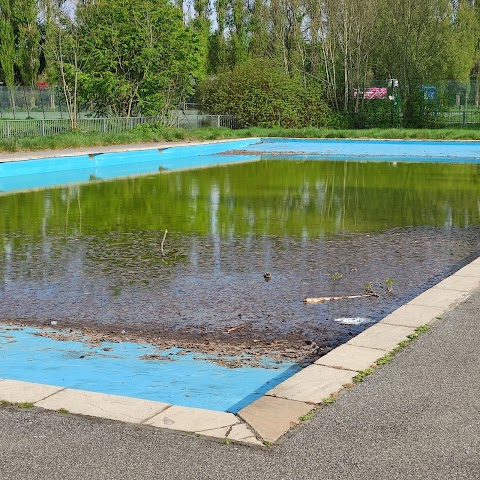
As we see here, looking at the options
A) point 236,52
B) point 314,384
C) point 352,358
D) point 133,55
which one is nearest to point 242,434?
point 314,384

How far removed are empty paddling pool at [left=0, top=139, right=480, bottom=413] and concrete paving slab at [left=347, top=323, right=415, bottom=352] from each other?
431mm

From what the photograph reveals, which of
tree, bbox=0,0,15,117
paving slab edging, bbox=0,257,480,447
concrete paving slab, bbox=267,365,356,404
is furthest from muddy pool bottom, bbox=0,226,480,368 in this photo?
tree, bbox=0,0,15,117

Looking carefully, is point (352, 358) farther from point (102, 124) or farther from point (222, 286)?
point (102, 124)

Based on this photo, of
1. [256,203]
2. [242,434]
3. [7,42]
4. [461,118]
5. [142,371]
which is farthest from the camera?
[7,42]

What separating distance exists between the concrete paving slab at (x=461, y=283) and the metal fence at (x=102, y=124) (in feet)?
63.9

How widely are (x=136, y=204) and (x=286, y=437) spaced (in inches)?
437

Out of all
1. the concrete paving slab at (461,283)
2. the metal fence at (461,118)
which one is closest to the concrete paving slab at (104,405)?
the concrete paving slab at (461,283)

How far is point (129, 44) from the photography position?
31.4 metres

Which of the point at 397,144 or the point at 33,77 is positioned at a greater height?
the point at 33,77

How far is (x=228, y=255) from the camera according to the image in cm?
958

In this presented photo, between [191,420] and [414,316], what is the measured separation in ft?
8.18

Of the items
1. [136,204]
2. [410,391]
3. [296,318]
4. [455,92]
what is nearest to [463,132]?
[455,92]

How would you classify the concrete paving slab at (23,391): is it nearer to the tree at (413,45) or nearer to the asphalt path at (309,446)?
the asphalt path at (309,446)

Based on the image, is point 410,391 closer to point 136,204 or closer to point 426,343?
point 426,343
